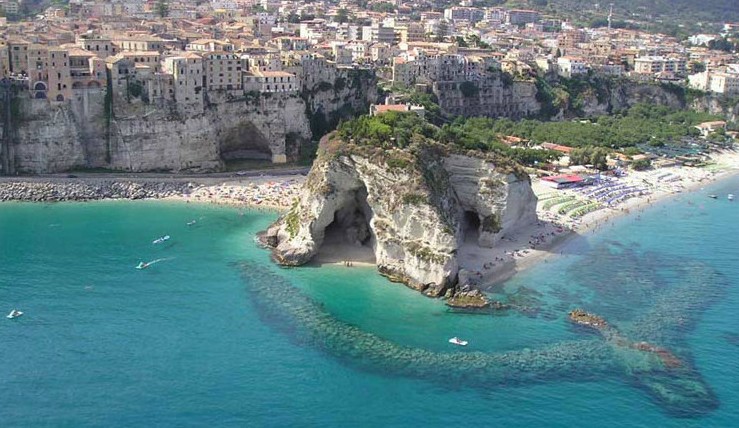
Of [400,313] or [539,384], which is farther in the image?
[400,313]

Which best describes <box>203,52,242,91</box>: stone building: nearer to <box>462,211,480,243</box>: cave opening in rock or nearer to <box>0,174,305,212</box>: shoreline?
<box>0,174,305,212</box>: shoreline

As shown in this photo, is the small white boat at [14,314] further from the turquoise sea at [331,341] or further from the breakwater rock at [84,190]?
the breakwater rock at [84,190]

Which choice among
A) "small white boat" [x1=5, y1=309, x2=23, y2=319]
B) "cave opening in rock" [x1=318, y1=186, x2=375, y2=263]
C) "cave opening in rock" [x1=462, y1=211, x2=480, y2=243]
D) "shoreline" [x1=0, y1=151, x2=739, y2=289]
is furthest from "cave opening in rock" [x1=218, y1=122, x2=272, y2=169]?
"small white boat" [x1=5, y1=309, x2=23, y2=319]

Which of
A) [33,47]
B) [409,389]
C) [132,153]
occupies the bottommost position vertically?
[409,389]

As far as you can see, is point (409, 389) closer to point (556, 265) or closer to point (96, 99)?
point (556, 265)

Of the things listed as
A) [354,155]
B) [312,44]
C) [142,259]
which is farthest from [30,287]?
[312,44]

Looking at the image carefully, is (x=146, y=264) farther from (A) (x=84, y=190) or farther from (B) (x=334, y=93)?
(B) (x=334, y=93)

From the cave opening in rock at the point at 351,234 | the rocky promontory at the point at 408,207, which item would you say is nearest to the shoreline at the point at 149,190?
the rocky promontory at the point at 408,207
